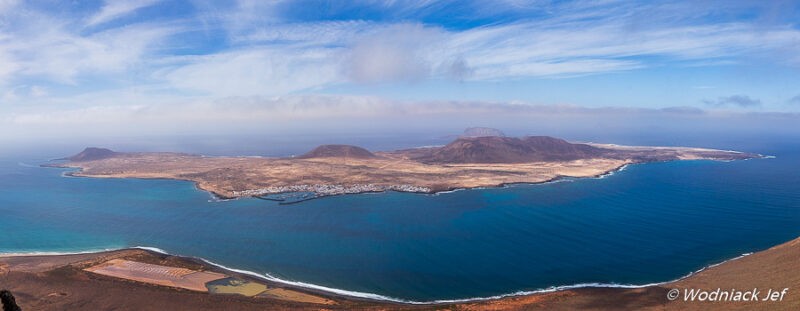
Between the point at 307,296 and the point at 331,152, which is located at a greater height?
the point at 331,152

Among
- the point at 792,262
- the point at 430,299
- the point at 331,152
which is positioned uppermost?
the point at 331,152

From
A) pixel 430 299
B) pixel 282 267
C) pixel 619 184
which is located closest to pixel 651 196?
pixel 619 184

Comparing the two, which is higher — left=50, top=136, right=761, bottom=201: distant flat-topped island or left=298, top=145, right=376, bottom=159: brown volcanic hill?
left=298, top=145, right=376, bottom=159: brown volcanic hill

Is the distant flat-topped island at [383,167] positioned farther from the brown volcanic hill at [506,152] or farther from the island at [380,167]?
the brown volcanic hill at [506,152]

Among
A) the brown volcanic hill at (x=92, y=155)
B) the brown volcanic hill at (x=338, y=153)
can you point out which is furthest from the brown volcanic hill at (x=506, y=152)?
the brown volcanic hill at (x=92, y=155)

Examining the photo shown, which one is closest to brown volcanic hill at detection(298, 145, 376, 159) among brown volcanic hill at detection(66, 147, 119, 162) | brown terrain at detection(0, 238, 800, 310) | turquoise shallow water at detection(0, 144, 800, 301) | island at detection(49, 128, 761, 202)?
island at detection(49, 128, 761, 202)

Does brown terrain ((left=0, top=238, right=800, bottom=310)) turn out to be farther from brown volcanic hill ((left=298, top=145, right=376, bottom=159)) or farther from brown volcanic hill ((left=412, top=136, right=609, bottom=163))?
brown volcanic hill ((left=298, top=145, right=376, bottom=159))

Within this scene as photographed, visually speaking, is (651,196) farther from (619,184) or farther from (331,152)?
(331,152)
